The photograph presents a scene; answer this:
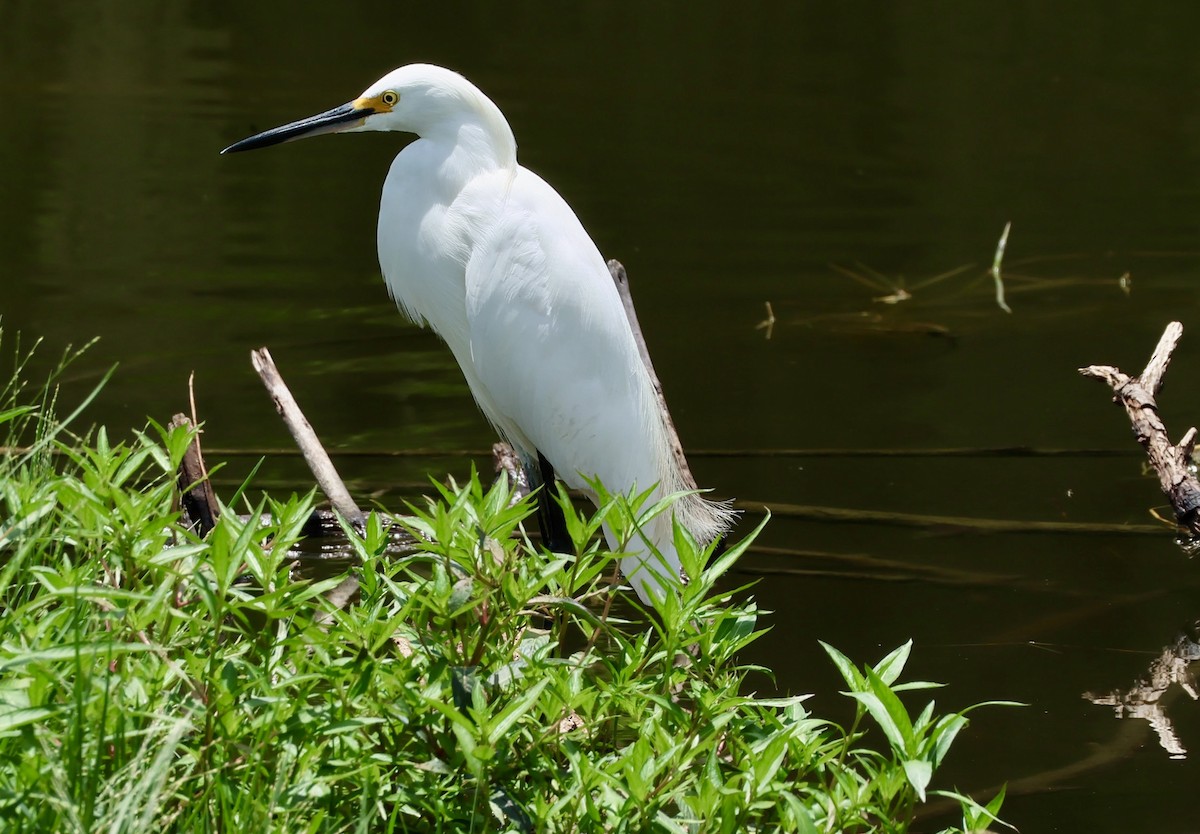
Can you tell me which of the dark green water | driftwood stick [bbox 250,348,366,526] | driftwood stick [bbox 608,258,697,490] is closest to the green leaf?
the dark green water

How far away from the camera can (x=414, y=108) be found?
3807 mm

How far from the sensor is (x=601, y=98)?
11602mm

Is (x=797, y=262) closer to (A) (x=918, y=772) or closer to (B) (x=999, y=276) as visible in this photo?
(B) (x=999, y=276)

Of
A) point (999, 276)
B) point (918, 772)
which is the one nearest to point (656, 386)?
point (918, 772)

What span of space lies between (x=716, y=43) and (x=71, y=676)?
39.6 ft

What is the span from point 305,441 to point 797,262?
4.32 metres

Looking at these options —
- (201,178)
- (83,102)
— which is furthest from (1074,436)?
(83,102)

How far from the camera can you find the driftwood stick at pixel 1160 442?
396 centimetres

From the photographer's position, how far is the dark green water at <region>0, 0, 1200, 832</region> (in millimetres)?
4402

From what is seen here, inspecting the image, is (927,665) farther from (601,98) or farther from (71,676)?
(601,98)

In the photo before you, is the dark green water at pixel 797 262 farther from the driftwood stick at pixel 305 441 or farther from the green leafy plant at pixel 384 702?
the green leafy plant at pixel 384 702

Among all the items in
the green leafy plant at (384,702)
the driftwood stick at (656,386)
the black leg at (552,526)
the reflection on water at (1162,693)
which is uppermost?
the green leafy plant at (384,702)

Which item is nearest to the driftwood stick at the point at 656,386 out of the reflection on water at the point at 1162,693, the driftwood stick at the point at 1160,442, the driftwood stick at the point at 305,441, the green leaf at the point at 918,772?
the driftwood stick at the point at 305,441

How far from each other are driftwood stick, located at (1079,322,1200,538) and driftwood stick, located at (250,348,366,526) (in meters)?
1.98
